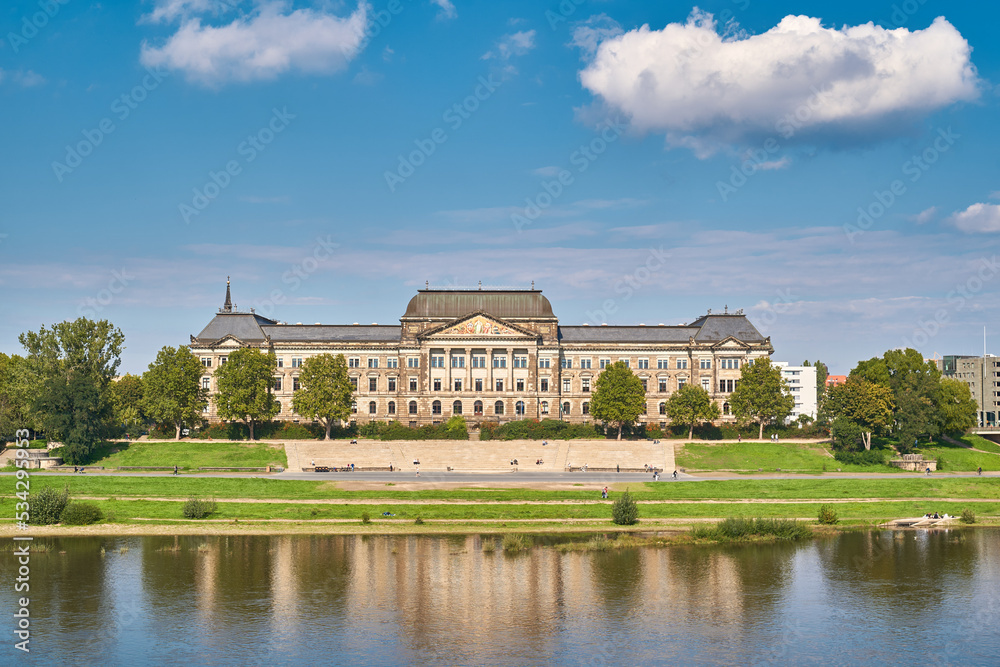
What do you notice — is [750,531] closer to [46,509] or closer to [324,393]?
[46,509]

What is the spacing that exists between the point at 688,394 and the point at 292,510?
5643cm

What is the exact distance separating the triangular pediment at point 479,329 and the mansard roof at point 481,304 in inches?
99.1

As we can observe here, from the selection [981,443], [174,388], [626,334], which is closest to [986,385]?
[981,443]

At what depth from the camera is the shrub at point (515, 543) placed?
57.3 metres

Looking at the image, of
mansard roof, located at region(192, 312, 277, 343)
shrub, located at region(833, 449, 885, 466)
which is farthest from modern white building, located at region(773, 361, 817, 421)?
mansard roof, located at region(192, 312, 277, 343)

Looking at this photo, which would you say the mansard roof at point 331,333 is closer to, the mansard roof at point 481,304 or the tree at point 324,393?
→ the mansard roof at point 481,304

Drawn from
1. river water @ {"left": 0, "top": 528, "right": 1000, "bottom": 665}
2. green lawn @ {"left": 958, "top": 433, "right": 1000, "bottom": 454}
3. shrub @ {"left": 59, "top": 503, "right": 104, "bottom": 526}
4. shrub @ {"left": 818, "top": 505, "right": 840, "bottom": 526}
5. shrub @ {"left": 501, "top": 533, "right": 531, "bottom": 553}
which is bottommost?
river water @ {"left": 0, "top": 528, "right": 1000, "bottom": 665}

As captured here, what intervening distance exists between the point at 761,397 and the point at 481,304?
3823 cm

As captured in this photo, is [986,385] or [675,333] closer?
[675,333]

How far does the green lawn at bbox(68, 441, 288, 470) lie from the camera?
95375 millimetres

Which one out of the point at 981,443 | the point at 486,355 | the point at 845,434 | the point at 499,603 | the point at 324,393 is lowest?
the point at 499,603

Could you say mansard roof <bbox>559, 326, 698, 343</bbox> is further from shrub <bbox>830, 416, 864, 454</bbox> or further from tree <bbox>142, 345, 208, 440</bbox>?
tree <bbox>142, 345, 208, 440</bbox>

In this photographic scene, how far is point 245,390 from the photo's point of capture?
355ft

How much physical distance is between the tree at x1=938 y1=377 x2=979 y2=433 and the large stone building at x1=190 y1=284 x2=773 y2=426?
80.9ft
